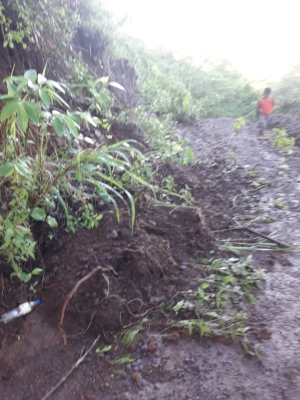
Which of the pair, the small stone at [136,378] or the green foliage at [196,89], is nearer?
the small stone at [136,378]

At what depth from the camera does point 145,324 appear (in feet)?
7.63

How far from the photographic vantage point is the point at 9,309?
2322 millimetres

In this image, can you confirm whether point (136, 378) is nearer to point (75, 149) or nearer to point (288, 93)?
point (75, 149)

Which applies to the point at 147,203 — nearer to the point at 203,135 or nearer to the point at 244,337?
the point at 244,337

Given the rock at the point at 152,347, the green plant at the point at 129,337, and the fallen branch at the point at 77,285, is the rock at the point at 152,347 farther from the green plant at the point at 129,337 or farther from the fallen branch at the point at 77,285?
the fallen branch at the point at 77,285

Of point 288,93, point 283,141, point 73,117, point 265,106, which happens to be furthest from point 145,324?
point 288,93

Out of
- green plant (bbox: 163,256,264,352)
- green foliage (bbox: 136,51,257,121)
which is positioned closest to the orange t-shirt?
green foliage (bbox: 136,51,257,121)

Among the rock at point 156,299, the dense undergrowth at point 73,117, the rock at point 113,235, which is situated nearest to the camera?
the dense undergrowth at point 73,117

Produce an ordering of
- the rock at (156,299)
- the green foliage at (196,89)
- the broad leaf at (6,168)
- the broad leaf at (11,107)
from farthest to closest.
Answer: the green foliage at (196,89), the rock at (156,299), the broad leaf at (6,168), the broad leaf at (11,107)

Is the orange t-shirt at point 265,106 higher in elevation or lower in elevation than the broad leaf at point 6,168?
lower

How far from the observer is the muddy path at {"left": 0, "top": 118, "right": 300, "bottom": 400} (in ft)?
6.49

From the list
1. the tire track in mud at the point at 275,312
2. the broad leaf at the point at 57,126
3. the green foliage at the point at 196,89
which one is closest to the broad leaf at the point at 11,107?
Result: the broad leaf at the point at 57,126

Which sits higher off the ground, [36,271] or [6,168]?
[6,168]

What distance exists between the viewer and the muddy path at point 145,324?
1.98 m
